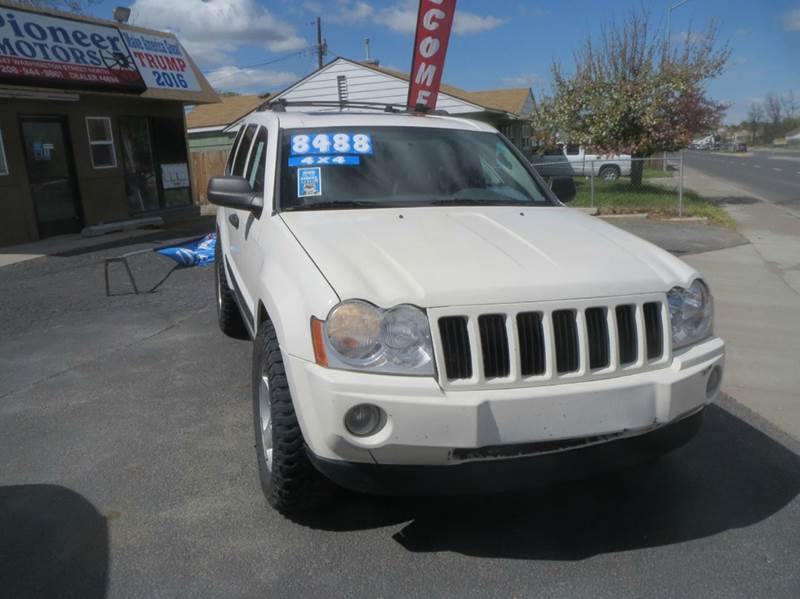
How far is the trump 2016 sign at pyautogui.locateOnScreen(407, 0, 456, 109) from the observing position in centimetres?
929

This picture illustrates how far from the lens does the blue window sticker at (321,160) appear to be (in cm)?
398

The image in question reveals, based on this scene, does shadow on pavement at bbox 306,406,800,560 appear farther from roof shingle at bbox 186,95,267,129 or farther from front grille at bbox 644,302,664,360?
roof shingle at bbox 186,95,267,129

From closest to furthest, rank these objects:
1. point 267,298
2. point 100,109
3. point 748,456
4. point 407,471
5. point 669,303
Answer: point 407,471
point 669,303
point 267,298
point 748,456
point 100,109

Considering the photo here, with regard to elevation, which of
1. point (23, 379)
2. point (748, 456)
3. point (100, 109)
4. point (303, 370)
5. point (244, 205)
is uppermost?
point (100, 109)

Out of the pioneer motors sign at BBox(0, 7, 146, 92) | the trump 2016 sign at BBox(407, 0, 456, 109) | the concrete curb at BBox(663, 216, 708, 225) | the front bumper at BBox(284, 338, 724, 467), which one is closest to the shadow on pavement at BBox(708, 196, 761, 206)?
the concrete curb at BBox(663, 216, 708, 225)

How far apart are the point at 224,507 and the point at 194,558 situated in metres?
0.40

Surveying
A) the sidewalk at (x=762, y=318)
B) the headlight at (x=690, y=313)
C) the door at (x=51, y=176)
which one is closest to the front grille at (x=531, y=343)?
the headlight at (x=690, y=313)

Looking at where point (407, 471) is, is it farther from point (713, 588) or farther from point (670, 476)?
point (670, 476)

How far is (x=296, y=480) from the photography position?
292 centimetres

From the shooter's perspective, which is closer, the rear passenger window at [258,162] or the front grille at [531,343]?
the front grille at [531,343]

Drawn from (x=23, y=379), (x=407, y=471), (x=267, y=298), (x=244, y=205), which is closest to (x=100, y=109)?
(x=23, y=379)

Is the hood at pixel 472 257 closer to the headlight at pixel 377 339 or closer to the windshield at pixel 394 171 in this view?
the headlight at pixel 377 339

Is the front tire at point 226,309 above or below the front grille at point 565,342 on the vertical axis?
below

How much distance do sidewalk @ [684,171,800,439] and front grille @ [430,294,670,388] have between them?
6.76 ft
